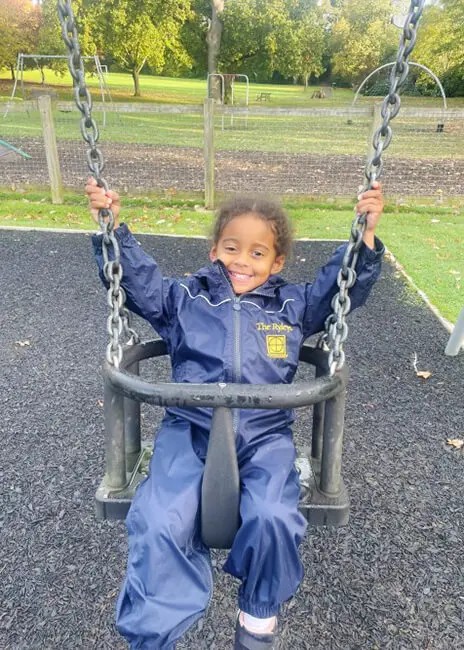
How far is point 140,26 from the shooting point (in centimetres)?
2612

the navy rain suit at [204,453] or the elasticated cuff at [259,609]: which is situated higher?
the navy rain suit at [204,453]

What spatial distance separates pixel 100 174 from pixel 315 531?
1629 mm

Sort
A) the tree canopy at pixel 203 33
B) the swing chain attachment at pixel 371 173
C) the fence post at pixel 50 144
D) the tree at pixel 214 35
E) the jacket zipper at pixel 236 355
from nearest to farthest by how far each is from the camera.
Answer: the swing chain attachment at pixel 371 173
the jacket zipper at pixel 236 355
the fence post at pixel 50 144
the tree at pixel 214 35
the tree canopy at pixel 203 33

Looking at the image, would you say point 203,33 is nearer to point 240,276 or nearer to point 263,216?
point 263,216

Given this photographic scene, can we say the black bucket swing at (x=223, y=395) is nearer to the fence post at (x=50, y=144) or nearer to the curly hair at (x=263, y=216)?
the curly hair at (x=263, y=216)

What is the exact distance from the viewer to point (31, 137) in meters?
15.1

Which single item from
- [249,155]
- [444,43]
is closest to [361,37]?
[444,43]

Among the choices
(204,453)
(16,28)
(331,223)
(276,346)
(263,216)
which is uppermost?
(16,28)

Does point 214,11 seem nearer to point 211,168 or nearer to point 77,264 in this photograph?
point 211,168

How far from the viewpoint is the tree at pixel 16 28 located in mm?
29078

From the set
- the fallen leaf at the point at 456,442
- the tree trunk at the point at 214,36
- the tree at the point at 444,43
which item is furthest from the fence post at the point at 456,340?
the tree at the point at 444,43

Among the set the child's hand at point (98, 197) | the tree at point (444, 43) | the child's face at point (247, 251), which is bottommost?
the child's face at point (247, 251)

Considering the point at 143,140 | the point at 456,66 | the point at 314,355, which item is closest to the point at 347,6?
the point at 456,66

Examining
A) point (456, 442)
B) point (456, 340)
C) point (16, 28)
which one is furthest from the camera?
point (16, 28)
